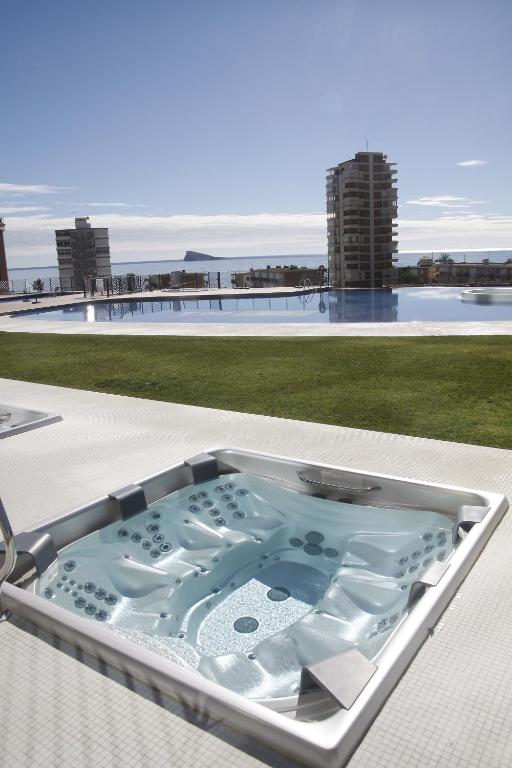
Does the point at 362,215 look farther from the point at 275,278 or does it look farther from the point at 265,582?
the point at 265,582

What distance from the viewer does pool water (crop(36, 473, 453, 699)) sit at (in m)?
2.64

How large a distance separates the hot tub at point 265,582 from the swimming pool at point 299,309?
38.9ft

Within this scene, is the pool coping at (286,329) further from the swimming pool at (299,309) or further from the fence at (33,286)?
the fence at (33,286)

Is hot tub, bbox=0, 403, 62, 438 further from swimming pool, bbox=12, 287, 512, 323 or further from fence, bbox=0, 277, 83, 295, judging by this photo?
fence, bbox=0, 277, 83, 295

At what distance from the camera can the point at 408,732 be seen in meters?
1.75

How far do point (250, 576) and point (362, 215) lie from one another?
37.0m

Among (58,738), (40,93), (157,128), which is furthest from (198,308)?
(58,738)

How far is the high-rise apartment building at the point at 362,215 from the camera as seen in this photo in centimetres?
3719

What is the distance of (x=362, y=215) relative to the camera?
37.8 meters

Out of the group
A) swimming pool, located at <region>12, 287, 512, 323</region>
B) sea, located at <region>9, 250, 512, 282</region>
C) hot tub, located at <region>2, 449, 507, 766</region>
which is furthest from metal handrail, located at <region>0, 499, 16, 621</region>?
sea, located at <region>9, 250, 512, 282</region>

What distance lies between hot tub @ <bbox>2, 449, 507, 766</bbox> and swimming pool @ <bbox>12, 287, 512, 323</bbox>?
467 inches

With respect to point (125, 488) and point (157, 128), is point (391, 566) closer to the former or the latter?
point (125, 488)

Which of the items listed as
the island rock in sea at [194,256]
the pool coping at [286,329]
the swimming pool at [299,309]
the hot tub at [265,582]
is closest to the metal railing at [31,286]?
the swimming pool at [299,309]

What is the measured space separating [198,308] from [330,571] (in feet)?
59.9
